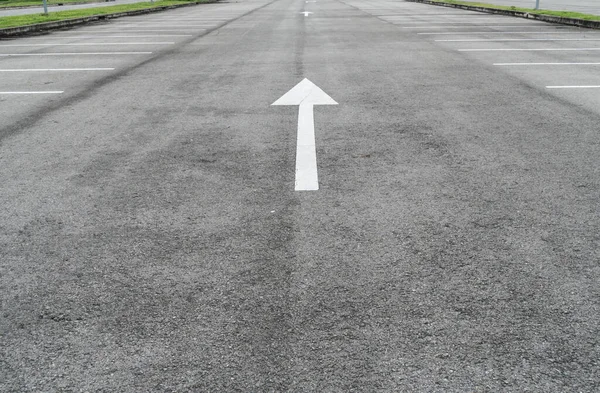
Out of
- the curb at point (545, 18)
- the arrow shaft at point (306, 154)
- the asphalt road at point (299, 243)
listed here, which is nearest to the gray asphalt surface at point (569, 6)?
the curb at point (545, 18)

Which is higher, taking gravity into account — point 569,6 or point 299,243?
point 569,6

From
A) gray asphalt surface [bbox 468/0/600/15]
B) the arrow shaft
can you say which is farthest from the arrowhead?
gray asphalt surface [bbox 468/0/600/15]

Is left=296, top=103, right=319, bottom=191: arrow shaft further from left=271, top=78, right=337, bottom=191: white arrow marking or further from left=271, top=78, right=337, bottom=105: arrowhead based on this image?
left=271, top=78, right=337, bottom=105: arrowhead

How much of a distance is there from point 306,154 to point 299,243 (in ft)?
5.68

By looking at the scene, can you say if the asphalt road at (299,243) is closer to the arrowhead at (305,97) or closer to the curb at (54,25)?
the arrowhead at (305,97)

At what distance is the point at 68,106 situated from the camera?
6734 mm

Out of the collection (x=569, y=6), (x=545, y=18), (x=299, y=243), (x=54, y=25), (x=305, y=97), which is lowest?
(x=299, y=243)

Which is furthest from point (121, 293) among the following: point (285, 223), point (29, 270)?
point (285, 223)

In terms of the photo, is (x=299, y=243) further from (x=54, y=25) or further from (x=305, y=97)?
(x=54, y=25)

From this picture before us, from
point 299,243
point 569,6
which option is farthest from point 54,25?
point 569,6

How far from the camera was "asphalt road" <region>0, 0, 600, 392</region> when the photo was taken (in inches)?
85.1

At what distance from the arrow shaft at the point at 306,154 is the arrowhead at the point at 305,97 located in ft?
1.32

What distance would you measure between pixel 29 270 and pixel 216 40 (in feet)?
39.9

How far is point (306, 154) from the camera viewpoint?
4730mm
